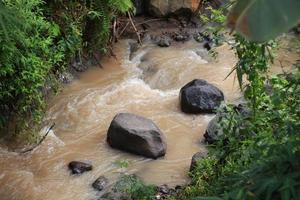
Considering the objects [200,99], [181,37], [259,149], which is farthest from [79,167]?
[181,37]

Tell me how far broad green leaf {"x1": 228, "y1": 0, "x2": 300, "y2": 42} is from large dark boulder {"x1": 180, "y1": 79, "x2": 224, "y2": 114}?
4.41 metres

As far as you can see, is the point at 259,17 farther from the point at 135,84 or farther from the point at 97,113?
the point at 135,84

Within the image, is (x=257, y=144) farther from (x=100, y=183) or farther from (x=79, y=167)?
(x=79, y=167)

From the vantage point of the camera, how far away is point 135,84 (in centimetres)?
634

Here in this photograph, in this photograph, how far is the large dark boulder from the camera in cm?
560

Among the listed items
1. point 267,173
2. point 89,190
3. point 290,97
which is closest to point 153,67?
point 89,190

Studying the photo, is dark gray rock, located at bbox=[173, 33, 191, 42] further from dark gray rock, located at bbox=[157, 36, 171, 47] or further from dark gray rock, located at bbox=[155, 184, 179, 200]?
dark gray rock, located at bbox=[155, 184, 179, 200]

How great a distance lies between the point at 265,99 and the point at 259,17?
2038mm

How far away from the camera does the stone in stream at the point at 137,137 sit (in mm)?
4777

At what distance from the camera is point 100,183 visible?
4316 mm

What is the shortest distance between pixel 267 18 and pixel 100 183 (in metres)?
3.43

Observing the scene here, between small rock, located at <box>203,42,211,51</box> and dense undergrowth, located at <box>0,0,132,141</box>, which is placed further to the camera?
small rock, located at <box>203,42,211,51</box>

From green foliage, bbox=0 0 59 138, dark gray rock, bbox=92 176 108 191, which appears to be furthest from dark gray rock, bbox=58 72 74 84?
dark gray rock, bbox=92 176 108 191

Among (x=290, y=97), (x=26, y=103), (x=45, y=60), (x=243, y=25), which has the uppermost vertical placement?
(x=243, y=25)
